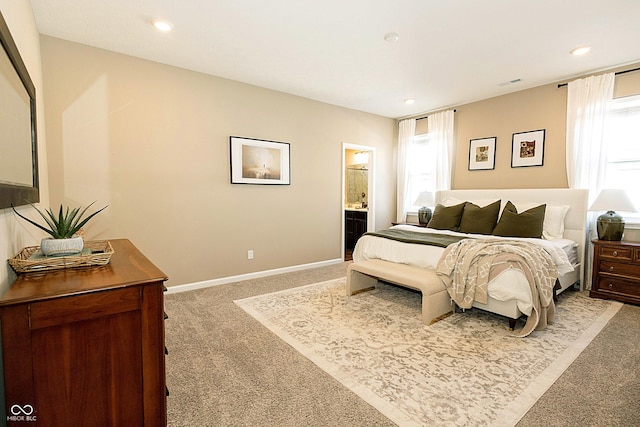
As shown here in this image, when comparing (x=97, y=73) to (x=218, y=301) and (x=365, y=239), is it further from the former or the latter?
(x=365, y=239)

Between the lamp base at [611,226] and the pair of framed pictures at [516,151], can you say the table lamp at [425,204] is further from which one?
the lamp base at [611,226]

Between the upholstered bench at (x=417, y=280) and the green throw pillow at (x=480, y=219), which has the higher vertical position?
the green throw pillow at (x=480, y=219)

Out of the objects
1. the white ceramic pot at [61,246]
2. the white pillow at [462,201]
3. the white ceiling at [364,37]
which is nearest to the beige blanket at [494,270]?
the white pillow at [462,201]

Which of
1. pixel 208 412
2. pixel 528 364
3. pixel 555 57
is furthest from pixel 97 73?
pixel 555 57

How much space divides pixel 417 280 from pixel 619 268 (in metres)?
2.39

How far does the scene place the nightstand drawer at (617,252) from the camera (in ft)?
10.7

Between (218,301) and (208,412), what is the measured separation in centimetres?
178

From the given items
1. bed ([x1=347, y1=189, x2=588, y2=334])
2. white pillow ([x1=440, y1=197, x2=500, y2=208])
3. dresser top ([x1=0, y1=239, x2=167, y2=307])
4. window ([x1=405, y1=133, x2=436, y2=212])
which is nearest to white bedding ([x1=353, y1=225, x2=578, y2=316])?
bed ([x1=347, y1=189, x2=588, y2=334])

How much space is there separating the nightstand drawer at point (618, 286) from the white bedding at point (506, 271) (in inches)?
13.8

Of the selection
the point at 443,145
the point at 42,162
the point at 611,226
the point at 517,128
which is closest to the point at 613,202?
the point at 611,226

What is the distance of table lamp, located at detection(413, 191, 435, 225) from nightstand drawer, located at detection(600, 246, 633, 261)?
2.25 metres

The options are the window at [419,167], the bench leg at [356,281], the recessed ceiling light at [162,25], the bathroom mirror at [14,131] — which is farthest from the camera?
the window at [419,167]

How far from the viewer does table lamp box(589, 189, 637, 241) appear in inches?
129

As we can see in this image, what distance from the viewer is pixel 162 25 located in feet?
8.99
